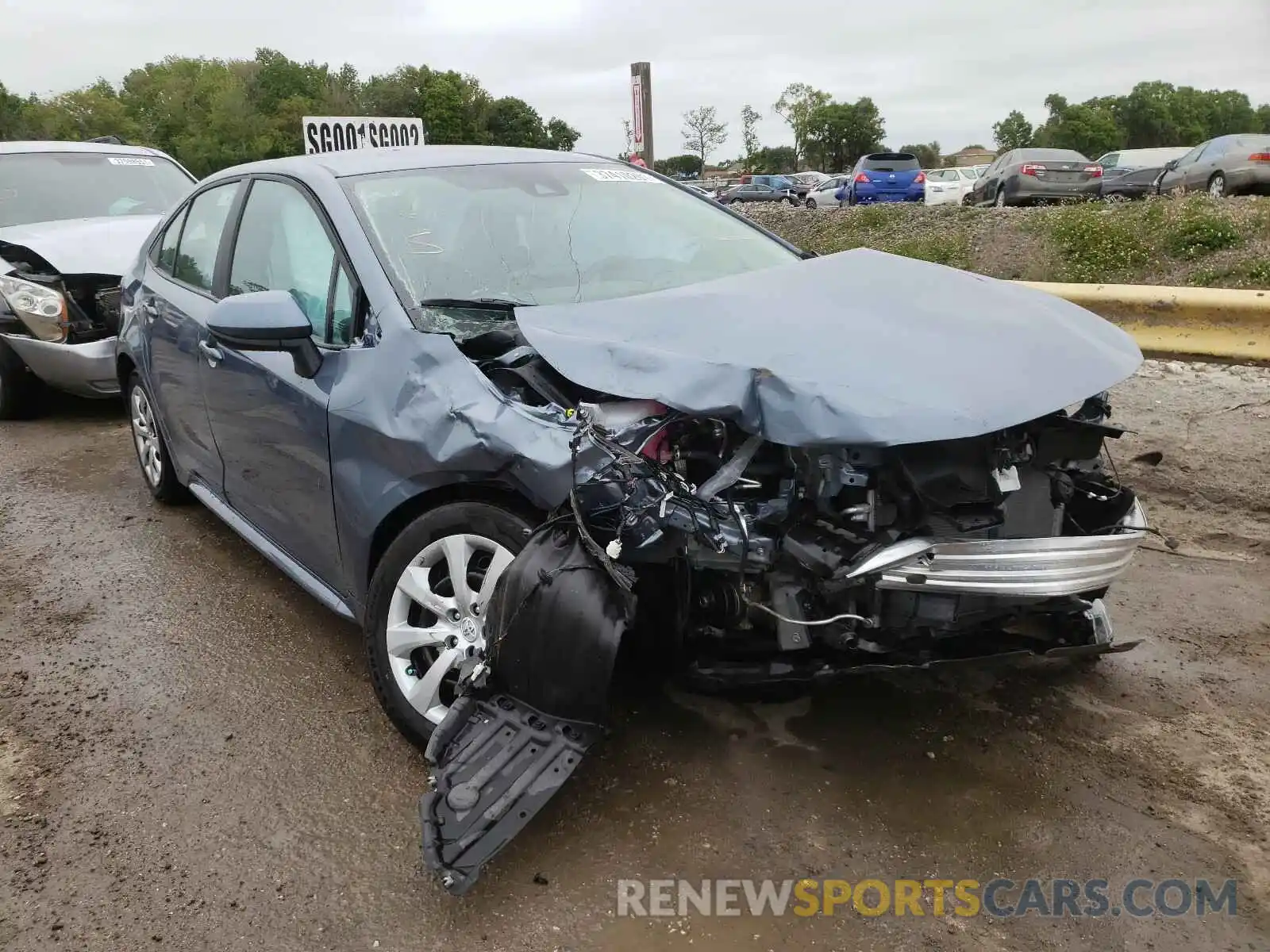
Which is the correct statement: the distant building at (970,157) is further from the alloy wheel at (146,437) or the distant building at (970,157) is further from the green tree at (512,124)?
the alloy wheel at (146,437)

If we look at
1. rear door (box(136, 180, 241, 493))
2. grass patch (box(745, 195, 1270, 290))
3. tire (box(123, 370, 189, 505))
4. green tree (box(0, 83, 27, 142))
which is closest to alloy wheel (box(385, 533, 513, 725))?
rear door (box(136, 180, 241, 493))

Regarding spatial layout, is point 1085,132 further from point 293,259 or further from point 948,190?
point 293,259

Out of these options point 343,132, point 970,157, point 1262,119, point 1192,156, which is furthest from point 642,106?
point 1262,119

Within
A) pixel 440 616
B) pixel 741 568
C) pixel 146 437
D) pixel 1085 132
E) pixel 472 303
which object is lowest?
pixel 440 616

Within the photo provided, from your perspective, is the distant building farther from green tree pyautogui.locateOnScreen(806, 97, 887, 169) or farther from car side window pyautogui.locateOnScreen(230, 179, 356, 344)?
car side window pyautogui.locateOnScreen(230, 179, 356, 344)

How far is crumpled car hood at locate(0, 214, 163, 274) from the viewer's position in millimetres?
6688

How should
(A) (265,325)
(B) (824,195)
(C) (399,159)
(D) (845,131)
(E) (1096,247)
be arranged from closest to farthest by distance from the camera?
(A) (265,325)
(C) (399,159)
(E) (1096,247)
(B) (824,195)
(D) (845,131)

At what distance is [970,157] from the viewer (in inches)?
3760

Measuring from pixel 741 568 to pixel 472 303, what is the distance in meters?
1.26

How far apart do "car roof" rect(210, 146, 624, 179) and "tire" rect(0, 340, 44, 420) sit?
3.99 m

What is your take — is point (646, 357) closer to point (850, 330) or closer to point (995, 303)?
point (850, 330)

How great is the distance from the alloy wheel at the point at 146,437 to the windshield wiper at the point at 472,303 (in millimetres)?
2541

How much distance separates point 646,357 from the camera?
2.49 m

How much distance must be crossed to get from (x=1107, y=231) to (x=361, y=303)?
24.8 ft
